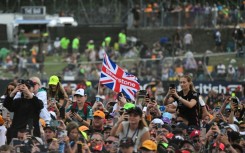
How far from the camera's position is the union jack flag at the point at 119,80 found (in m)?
20.7

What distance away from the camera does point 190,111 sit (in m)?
17.7

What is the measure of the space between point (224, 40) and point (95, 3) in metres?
7.50

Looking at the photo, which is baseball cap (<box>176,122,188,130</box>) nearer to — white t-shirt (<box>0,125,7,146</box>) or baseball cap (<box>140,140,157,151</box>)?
white t-shirt (<box>0,125,7,146</box>)

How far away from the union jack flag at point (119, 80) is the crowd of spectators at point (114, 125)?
40 cm

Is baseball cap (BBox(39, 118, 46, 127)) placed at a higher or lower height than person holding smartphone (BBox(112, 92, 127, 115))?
lower

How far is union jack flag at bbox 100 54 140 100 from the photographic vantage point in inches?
814

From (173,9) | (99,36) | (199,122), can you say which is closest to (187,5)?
(173,9)

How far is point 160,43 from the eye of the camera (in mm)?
46656

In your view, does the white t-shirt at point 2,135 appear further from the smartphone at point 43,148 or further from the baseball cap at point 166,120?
the baseball cap at point 166,120

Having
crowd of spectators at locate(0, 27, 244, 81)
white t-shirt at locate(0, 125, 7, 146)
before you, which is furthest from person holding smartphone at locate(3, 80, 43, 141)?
A: crowd of spectators at locate(0, 27, 244, 81)

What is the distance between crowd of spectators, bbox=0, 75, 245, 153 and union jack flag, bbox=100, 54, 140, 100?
399 mm

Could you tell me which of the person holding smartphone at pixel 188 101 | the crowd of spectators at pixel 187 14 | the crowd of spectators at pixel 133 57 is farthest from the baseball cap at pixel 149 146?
the crowd of spectators at pixel 187 14

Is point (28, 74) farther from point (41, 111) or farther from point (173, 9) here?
point (41, 111)

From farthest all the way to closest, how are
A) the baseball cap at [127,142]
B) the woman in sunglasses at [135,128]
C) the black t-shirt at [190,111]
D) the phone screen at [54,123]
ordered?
the black t-shirt at [190,111] → the phone screen at [54,123] → the woman in sunglasses at [135,128] → the baseball cap at [127,142]
